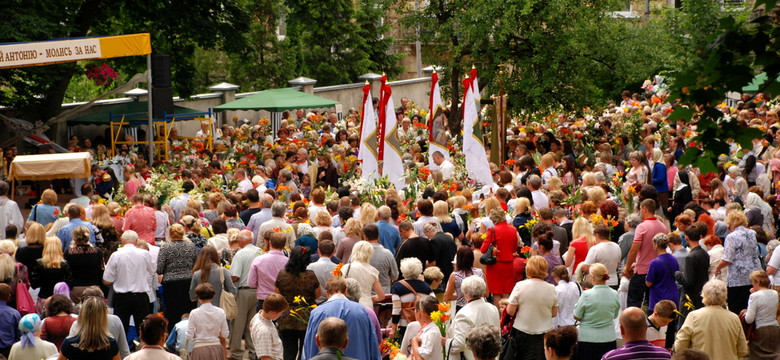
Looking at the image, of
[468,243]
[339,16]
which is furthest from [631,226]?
[339,16]

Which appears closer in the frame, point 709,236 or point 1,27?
point 709,236

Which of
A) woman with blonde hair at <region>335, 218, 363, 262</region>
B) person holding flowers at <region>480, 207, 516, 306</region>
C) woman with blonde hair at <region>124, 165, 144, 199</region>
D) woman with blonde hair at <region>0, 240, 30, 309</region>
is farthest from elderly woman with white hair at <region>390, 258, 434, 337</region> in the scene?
woman with blonde hair at <region>124, 165, 144, 199</region>

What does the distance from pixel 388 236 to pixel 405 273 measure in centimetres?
187

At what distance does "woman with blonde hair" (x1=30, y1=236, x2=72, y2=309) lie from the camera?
418 inches

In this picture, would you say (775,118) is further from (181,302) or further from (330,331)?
(330,331)

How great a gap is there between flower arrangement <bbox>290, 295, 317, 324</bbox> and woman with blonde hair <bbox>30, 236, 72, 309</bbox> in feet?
8.71

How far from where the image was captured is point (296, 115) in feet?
80.4

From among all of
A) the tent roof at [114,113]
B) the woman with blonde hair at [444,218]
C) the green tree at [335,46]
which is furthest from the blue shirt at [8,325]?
the green tree at [335,46]

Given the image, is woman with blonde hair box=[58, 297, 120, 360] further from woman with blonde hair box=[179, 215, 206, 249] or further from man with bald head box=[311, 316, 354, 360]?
woman with blonde hair box=[179, 215, 206, 249]

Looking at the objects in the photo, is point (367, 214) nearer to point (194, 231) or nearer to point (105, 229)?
point (194, 231)

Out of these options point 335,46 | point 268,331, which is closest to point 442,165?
point 268,331

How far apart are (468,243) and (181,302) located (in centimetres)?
362

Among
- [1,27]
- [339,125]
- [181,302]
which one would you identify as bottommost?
[181,302]

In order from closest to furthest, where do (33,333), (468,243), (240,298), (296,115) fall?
(33,333) → (240,298) → (468,243) → (296,115)
